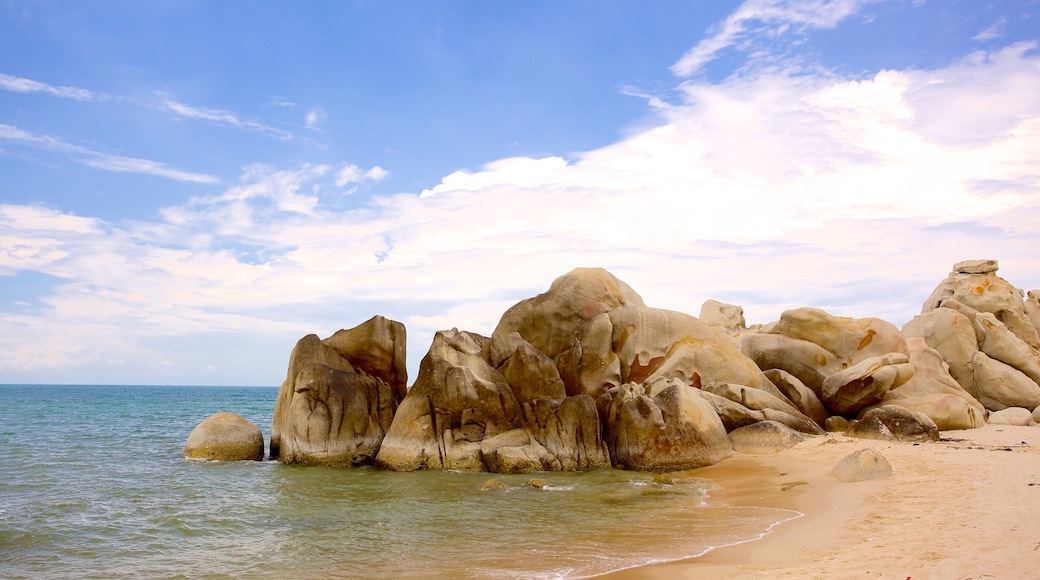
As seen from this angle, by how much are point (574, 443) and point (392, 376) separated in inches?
239

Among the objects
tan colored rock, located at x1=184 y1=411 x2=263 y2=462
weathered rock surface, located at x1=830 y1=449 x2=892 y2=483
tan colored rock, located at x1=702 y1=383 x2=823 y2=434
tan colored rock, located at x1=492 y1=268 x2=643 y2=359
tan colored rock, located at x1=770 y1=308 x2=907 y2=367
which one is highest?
tan colored rock, located at x1=492 y1=268 x2=643 y2=359

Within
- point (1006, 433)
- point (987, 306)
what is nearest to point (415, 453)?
point (1006, 433)

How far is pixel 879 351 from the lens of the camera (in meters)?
24.0

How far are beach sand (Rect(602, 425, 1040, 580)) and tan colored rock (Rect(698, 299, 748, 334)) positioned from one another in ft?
60.4

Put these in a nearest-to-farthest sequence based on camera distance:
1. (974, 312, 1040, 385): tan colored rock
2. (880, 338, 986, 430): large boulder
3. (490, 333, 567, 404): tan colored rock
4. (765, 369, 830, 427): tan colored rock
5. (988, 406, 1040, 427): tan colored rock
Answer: (490, 333, 567, 404): tan colored rock → (880, 338, 986, 430): large boulder → (765, 369, 830, 427): tan colored rock → (988, 406, 1040, 427): tan colored rock → (974, 312, 1040, 385): tan colored rock

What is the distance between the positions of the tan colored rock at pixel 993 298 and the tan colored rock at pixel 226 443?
27.8 m

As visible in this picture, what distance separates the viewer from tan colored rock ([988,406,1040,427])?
22.7 m

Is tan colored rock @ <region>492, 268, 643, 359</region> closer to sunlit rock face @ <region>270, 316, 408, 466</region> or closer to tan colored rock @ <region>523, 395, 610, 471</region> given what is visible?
sunlit rock face @ <region>270, 316, 408, 466</region>

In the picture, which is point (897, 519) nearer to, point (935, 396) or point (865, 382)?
point (865, 382)

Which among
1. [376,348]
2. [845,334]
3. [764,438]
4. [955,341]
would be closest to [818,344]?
[845,334]

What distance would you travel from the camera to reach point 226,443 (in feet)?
67.2

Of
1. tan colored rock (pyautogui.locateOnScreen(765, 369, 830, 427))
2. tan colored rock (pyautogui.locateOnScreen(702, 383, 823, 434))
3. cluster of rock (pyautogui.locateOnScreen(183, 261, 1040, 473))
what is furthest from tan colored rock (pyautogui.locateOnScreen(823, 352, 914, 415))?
tan colored rock (pyautogui.locateOnScreen(702, 383, 823, 434))

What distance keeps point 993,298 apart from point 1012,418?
36.7 ft

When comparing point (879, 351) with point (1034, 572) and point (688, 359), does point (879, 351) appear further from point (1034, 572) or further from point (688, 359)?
point (1034, 572)
